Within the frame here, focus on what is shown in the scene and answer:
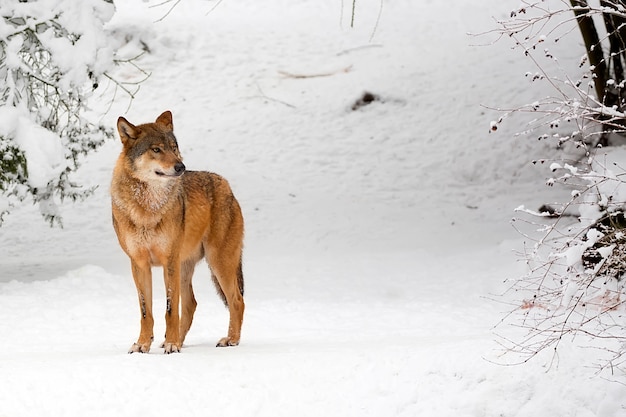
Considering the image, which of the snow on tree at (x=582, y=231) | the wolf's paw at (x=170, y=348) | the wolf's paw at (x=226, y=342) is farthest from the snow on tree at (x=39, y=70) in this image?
the snow on tree at (x=582, y=231)

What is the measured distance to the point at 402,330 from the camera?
1118cm

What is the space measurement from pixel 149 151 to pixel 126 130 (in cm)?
29

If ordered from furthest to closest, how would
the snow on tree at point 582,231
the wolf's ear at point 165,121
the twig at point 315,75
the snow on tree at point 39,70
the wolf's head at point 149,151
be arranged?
the twig at point 315,75 < the snow on tree at point 39,70 < the wolf's ear at point 165,121 < the wolf's head at point 149,151 < the snow on tree at point 582,231

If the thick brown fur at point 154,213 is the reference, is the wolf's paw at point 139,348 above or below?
below

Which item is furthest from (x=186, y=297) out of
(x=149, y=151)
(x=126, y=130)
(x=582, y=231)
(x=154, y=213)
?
(x=582, y=231)

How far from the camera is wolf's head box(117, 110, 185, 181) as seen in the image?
808 cm

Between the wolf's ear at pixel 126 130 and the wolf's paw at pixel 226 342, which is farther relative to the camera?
the wolf's paw at pixel 226 342

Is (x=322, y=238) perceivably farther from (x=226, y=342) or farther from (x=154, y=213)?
(x=154, y=213)

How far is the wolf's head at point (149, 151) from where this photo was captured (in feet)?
26.5

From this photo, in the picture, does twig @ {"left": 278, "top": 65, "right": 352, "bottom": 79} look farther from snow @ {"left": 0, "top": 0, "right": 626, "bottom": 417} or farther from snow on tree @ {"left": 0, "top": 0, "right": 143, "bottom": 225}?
snow on tree @ {"left": 0, "top": 0, "right": 143, "bottom": 225}

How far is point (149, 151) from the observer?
26.7 ft

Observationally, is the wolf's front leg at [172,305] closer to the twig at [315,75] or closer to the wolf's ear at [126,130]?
the wolf's ear at [126,130]

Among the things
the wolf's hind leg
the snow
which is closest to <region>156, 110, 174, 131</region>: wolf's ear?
the wolf's hind leg

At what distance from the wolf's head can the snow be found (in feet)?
5.32
